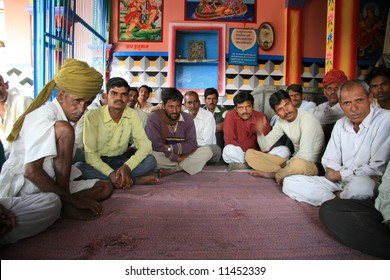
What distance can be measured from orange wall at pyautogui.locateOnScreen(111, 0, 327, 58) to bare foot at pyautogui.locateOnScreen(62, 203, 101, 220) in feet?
16.7

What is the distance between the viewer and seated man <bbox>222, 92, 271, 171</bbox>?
11.9 ft

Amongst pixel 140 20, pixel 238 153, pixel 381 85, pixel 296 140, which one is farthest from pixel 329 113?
pixel 140 20

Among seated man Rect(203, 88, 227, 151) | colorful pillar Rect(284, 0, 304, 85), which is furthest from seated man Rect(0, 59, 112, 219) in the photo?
colorful pillar Rect(284, 0, 304, 85)

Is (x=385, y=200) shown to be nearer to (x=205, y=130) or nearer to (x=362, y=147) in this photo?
(x=362, y=147)

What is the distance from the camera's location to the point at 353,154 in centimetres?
226

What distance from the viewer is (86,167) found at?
259 centimetres

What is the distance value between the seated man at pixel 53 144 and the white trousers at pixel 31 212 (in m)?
0.09

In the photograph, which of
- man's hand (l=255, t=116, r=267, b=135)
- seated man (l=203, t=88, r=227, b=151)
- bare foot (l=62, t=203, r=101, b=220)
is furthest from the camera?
seated man (l=203, t=88, r=227, b=151)

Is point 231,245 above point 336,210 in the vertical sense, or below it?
below

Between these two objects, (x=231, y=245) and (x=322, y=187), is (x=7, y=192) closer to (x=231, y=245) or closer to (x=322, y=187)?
(x=231, y=245)

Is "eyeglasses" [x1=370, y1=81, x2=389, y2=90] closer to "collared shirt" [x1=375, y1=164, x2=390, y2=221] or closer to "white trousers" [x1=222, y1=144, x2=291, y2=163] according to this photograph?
"white trousers" [x1=222, y1=144, x2=291, y2=163]

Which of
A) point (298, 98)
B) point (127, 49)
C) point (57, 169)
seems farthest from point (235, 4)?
point (57, 169)

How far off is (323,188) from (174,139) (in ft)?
5.73

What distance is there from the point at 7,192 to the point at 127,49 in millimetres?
5252
